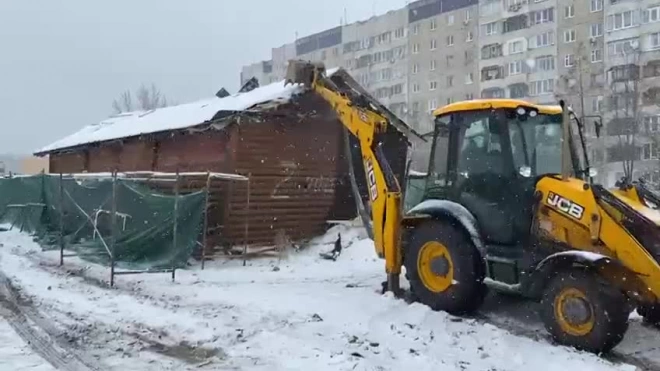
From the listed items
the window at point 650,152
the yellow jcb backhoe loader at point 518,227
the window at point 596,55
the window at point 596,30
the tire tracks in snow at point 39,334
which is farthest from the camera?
the window at point 596,30

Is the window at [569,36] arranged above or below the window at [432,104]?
above

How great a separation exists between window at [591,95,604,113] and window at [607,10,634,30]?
177 inches

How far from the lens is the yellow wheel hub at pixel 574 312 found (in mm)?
6953

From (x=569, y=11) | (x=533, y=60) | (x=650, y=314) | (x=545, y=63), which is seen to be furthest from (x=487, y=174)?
(x=569, y=11)

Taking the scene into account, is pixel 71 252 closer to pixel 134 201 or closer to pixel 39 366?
pixel 134 201

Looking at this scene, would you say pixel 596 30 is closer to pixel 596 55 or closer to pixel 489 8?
pixel 596 55

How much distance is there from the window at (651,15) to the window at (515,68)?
31.7ft

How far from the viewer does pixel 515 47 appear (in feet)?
158

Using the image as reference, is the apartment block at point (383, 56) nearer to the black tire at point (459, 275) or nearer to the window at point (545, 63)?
the window at point (545, 63)

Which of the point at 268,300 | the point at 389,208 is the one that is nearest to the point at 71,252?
the point at 268,300

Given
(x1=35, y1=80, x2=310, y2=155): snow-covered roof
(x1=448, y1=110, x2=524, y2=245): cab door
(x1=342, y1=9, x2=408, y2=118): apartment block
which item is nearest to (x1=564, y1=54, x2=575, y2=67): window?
(x1=342, y1=9, x2=408, y2=118): apartment block

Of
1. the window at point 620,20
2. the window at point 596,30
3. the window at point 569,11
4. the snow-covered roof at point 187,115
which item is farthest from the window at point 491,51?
the snow-covered roof at point 187,115

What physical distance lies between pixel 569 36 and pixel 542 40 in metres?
1.92

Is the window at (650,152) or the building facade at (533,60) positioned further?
the building facade at (533,60)
